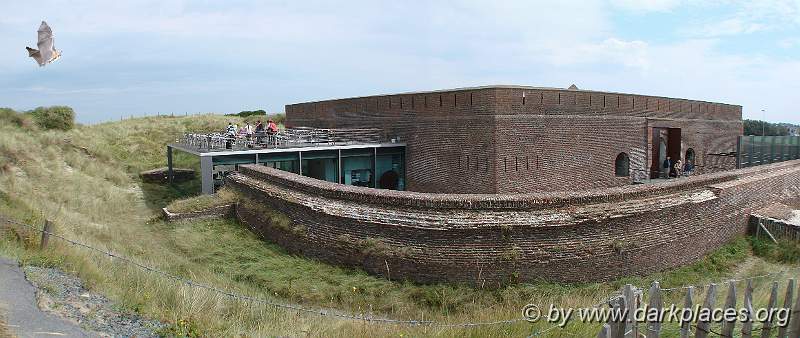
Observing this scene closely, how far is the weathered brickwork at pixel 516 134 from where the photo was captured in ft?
50.4

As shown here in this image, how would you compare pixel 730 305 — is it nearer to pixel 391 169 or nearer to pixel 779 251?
pixel 779 251

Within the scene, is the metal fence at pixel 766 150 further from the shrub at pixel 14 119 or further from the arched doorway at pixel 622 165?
the shrub at pixel 14 119

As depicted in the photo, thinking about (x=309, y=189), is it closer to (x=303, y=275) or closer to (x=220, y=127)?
(x=303, y=275)

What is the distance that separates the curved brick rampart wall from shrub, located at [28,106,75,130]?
21.2 meters

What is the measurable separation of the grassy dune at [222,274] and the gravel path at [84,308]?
17 cm

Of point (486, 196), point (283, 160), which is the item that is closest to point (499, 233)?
point (486, 196)

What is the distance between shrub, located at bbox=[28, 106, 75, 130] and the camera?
82.5 feet

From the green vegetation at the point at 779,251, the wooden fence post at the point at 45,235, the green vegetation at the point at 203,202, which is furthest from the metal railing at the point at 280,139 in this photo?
the green vegetation at the point at 779,251

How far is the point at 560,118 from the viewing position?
54.4ft

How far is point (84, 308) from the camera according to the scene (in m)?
5.23

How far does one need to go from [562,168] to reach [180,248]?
1193 cm

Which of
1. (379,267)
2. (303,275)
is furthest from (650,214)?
(303,275)

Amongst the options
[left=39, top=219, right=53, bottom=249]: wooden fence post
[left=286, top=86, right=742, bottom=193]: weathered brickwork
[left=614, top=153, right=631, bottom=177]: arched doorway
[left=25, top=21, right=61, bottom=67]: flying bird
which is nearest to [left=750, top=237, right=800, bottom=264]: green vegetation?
[left=286, top=86, right=742, bottom=193]: weathered brickwork

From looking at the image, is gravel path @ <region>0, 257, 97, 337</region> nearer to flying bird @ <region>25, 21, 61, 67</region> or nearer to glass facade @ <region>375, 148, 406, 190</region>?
flying bird @ <region>25, 21, 61, 67</region>
